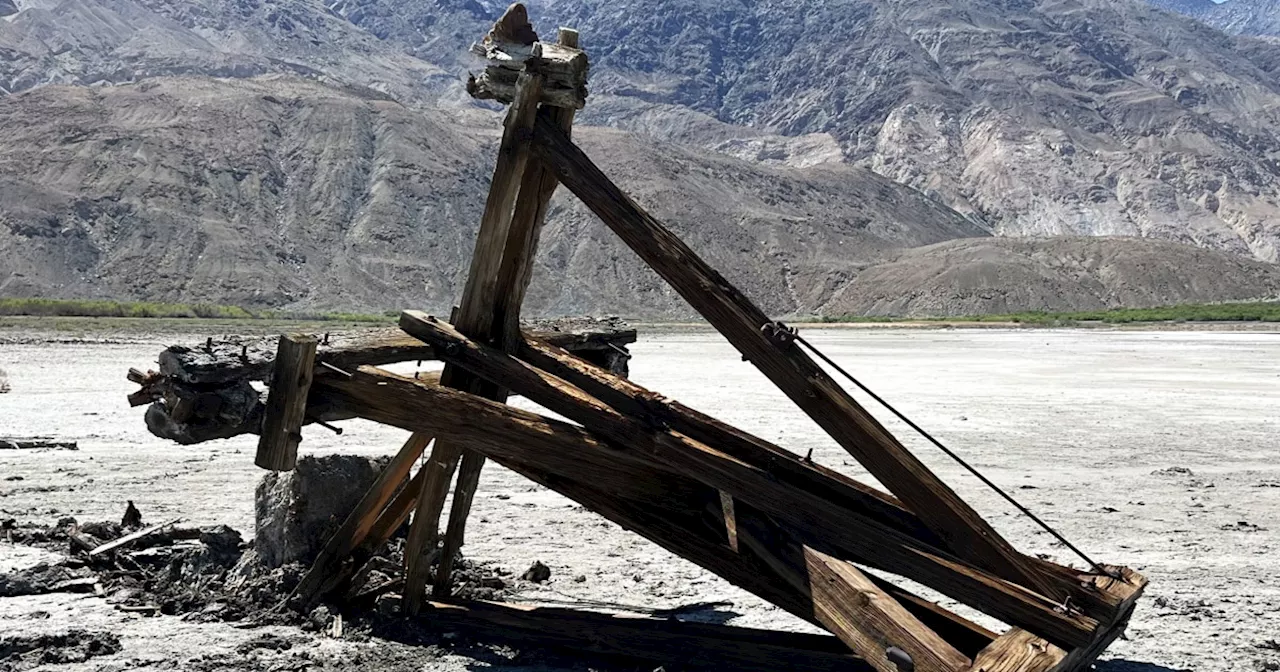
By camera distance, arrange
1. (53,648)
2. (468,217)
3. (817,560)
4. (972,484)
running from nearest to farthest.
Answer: (817,560), (53,648), (972,484), (468,217)

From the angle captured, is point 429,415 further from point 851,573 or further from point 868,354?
point 868,354

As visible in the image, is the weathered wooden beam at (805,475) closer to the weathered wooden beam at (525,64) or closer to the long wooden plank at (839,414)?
the long wooden plank at (839,414)

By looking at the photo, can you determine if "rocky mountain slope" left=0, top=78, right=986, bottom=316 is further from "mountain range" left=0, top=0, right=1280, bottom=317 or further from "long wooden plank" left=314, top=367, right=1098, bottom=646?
"long wooden plank" left=314, top=367, right=1098, bottom=646

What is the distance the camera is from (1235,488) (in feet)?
40.2

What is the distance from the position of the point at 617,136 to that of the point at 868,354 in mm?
94285

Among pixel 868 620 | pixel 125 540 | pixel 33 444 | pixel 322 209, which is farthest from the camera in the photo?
pixel 322 209

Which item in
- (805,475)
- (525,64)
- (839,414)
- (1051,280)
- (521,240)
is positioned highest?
(1051,280)

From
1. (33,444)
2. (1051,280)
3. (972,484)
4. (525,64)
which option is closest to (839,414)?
(525,64)

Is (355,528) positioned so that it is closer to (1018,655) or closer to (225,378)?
(225,378)

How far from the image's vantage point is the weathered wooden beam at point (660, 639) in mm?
5961

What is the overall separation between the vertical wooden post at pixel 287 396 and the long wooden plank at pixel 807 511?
35.1 inches

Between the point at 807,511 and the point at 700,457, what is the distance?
22.2 inches

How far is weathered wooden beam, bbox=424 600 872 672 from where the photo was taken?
596 cm

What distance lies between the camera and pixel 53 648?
20.8 feet
